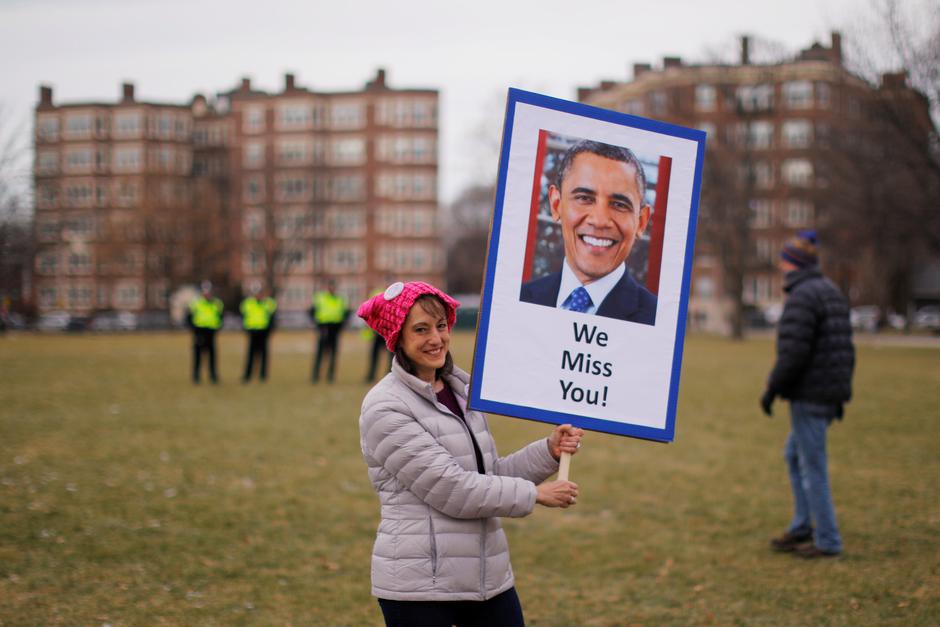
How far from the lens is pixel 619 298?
11.4 ft

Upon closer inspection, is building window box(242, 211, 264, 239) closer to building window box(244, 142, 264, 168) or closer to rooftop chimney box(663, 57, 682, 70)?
building window box(244, 142, 264, 168)

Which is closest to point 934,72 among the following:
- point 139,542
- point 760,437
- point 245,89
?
point 760,437

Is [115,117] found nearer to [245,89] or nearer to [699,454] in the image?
[245,89]

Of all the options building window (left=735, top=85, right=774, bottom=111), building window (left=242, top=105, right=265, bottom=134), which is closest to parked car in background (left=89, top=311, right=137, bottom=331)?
building window (left=242, top=105, right=265, bottom=134)

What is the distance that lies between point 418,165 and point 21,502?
3265 inches

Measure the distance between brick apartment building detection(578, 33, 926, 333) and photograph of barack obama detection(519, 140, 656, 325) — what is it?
28.8 m

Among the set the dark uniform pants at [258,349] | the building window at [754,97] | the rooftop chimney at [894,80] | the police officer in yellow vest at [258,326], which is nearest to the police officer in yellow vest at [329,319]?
the police officer in yellow vest at [258,326]

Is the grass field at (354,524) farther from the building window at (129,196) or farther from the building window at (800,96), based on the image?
the building window at (129,196)

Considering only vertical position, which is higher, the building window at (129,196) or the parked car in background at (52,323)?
the building window at (129,196)

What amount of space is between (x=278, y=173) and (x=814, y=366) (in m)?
80.5

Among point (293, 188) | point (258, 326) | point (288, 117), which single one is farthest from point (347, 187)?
point (258, 326)

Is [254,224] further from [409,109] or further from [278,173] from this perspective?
[409,109]

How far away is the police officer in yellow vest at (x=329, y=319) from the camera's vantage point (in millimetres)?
20469

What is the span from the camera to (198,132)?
93.8 m
